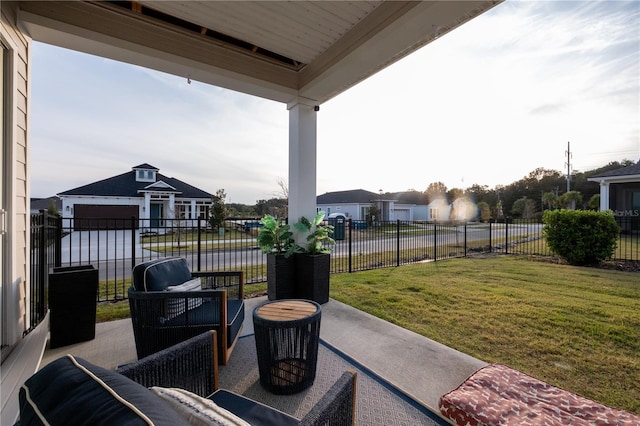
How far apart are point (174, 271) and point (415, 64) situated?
4000 mm

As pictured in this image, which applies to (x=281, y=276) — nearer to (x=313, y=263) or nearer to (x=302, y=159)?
(x=313, y=263)

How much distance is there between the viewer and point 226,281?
324 centimetres

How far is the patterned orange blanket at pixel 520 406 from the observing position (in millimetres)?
1746

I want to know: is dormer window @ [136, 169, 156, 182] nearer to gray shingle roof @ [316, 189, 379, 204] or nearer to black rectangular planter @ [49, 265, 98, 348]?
gray shingle roof @ [316, 189, 379, 204]

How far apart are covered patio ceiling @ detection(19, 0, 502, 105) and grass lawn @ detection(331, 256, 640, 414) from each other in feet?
10.9

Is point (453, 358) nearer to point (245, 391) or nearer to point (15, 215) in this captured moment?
point (245, 391)

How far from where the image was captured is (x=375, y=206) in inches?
1136

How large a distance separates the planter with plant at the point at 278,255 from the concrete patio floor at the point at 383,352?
834 mm

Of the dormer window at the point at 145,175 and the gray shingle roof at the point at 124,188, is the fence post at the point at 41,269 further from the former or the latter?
the dormer window at the point at 145,175

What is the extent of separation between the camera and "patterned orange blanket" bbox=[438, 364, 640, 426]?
1746mm

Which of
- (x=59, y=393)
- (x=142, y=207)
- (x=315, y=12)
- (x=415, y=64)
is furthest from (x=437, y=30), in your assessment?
(x=142, y=207)

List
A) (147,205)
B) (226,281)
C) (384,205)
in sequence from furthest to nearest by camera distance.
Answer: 1. (384,205)
2. (147,205)
3. (226,281)

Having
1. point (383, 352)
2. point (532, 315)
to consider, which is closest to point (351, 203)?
point (532, 315)

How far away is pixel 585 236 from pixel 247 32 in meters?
9.13
